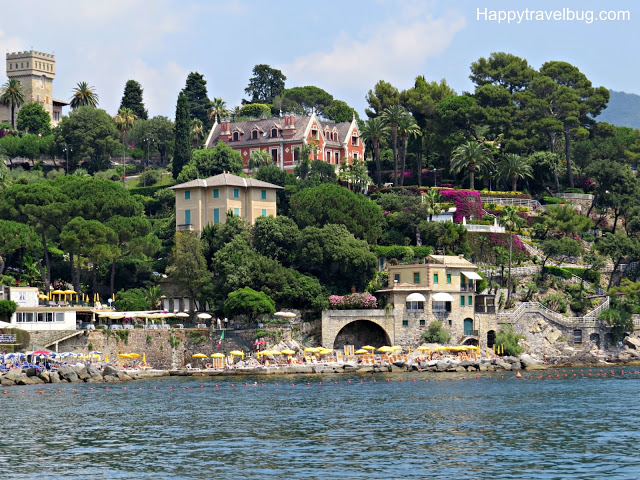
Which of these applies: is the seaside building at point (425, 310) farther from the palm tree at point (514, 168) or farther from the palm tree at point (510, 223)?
the palm tree at point (514, 168)

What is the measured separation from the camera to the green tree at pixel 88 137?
136250 mm

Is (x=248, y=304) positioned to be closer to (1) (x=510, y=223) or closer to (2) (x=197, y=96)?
(1) (x=510, y=223)

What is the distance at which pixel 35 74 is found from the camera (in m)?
164

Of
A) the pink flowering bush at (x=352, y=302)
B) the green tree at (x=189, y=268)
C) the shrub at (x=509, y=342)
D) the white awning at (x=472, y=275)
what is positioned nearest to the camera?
the pink flowering bush at (x=352, y=302)

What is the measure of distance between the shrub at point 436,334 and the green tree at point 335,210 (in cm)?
1260

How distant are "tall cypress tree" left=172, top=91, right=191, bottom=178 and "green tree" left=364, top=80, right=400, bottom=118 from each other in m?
22.0

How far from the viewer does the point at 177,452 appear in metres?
46.0

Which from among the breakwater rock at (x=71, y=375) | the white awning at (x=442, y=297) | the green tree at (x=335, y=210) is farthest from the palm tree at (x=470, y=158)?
the breakwater rock at (x=71, y=375)

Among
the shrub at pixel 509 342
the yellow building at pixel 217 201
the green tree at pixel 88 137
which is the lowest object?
the shrub at pixel 509 342

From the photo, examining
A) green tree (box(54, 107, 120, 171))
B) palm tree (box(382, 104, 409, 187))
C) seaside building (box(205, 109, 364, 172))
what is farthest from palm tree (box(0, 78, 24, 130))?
palm tree (box(382, 104, 409, 187))

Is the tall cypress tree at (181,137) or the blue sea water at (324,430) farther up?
the tall cypress tree at (181,137)

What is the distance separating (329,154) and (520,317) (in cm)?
3949

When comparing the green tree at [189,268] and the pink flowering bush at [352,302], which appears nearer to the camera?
the pink flowering bush at [352,302]

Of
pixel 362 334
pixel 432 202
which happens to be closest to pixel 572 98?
pixel 432 202
